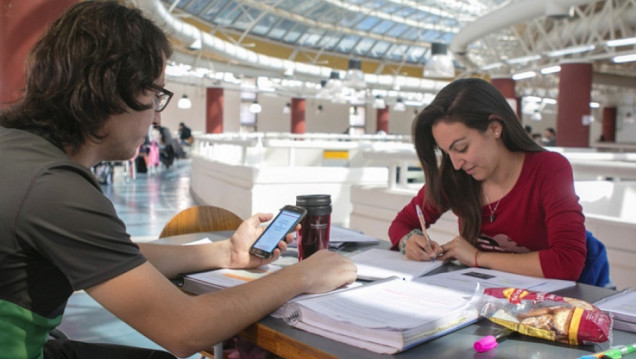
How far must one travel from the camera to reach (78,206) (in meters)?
1.04

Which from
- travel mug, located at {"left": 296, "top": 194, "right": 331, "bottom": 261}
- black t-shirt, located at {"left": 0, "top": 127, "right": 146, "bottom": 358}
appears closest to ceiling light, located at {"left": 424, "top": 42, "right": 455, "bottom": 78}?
travel mug, located at {"left": 296, "top": 194, "right": 331, "bottom": 261}

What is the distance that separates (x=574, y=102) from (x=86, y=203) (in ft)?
54.3

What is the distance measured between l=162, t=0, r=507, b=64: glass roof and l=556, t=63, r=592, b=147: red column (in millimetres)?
4761

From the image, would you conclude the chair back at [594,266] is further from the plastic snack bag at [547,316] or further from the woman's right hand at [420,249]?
the plastic snack bag at [547,316]

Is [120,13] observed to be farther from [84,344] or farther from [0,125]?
[84,344]

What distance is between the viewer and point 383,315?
3.71ft

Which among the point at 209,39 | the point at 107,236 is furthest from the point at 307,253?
the point at 209,39

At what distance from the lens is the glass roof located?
21259 millimetres

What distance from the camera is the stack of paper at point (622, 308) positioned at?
122 cm

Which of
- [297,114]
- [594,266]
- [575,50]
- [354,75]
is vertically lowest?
[594,266]

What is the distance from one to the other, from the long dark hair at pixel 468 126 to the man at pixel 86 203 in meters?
1.07

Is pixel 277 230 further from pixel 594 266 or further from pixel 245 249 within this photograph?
pixel 594 266

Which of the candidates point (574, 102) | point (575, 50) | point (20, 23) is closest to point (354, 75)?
point (575, 50)

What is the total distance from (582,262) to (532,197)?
13.2 inches
